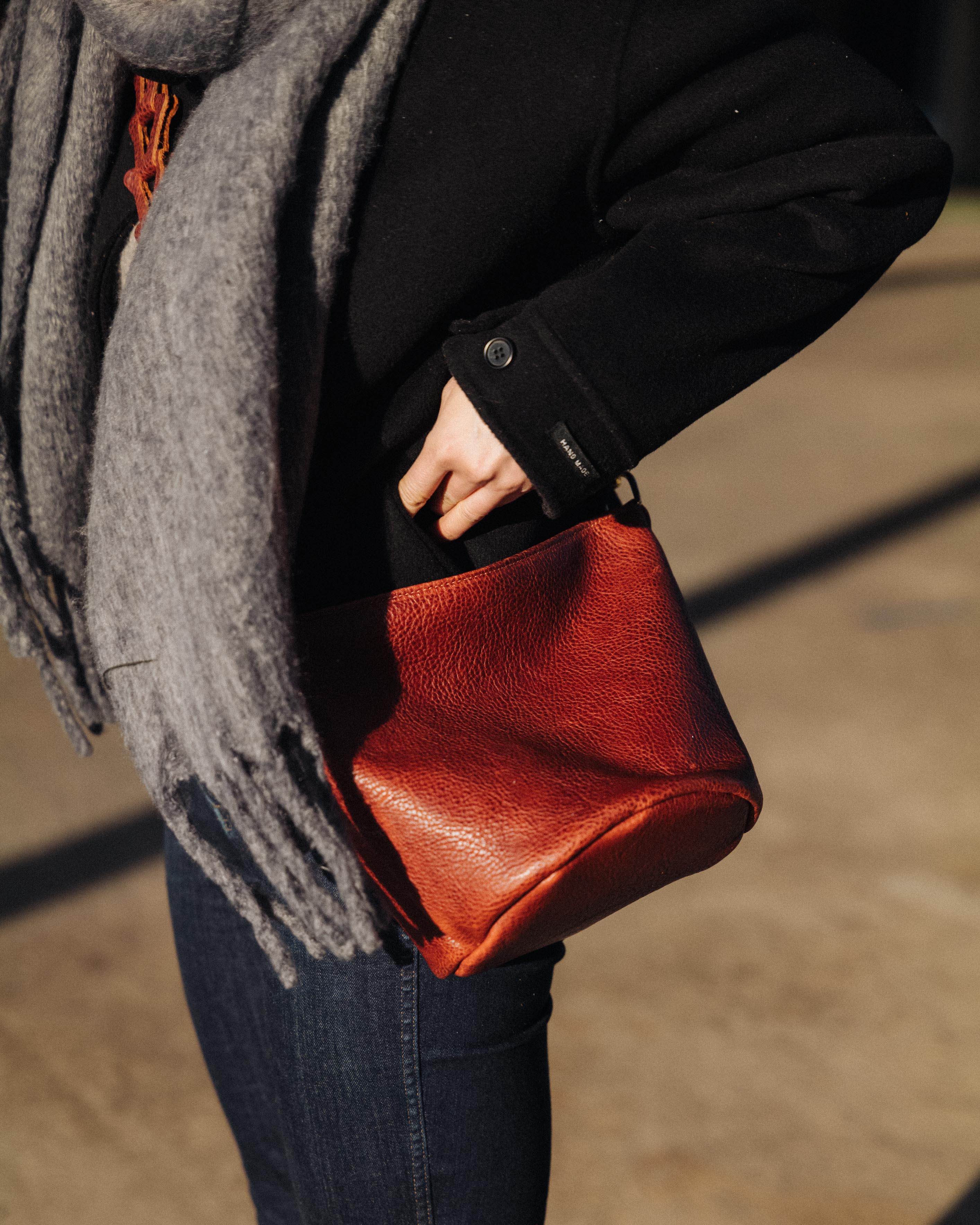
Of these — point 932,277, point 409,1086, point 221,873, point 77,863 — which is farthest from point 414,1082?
point 932,277

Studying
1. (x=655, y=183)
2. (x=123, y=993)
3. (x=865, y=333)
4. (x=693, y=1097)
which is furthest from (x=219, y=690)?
(x=865, y=333)

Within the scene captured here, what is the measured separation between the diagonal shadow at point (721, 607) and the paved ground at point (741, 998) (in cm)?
5

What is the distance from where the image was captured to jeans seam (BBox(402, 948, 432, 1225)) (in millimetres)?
1053

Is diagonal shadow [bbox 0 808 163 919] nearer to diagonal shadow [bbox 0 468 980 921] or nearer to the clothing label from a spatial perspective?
diagonal shadow [bbox 0 468 980 921]

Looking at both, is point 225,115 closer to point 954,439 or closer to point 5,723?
point 5,723

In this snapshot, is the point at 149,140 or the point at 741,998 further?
the point at 741,998

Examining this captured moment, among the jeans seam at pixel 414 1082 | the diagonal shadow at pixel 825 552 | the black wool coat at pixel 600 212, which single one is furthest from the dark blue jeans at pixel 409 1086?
the diagonal shadow at pixel 825 552

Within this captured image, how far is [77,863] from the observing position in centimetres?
266

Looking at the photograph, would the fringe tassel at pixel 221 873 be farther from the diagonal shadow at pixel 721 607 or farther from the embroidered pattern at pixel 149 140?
the diagonal shadow at pixel 721 607

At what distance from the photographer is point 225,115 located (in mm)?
924

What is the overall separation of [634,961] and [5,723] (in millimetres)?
1832

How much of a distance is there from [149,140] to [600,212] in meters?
0.40

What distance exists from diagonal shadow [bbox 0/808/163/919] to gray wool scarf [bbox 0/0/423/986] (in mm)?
1701

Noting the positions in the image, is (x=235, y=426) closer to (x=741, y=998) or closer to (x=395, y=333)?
(x=395, y=333)
